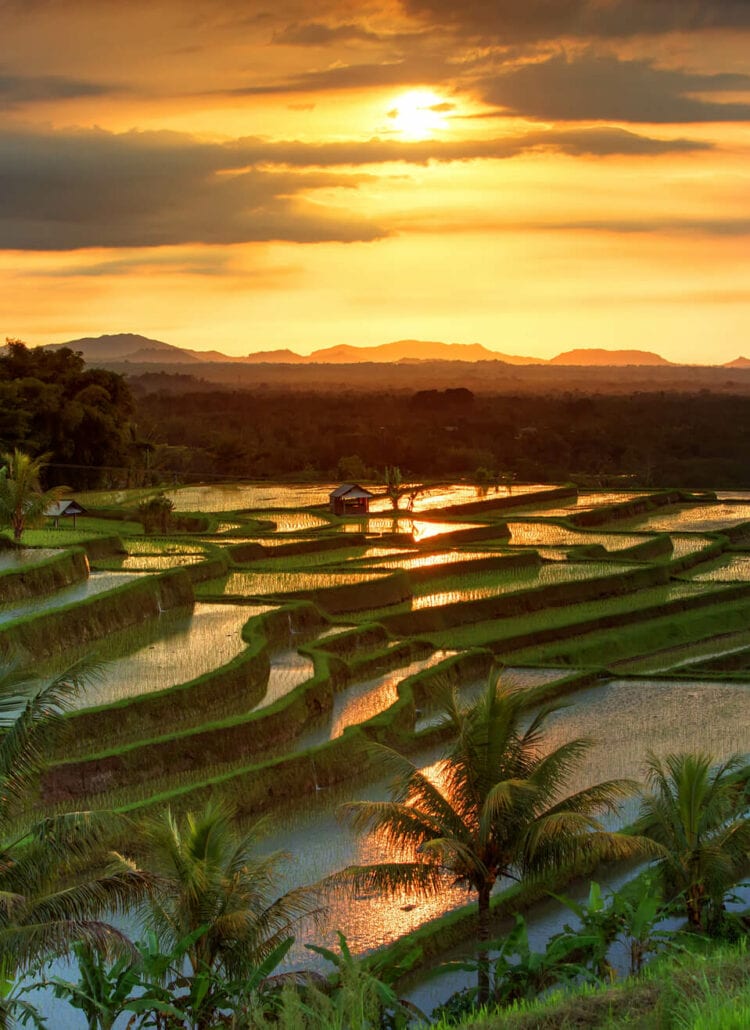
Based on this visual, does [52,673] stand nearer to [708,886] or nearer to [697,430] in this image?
[708,886]

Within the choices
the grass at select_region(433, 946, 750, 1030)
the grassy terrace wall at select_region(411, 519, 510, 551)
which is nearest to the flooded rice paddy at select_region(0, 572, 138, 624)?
the grassy terrace wall at select_region(411, 519, 510, 551)

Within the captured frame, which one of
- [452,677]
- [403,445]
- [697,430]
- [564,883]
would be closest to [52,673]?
[452,677]

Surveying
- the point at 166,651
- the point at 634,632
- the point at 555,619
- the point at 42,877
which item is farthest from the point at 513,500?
the point at 42,877

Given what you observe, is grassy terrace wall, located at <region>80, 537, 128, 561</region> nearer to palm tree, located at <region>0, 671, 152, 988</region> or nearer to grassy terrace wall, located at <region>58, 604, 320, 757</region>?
grassy terrace wall, located at <region>58, 604, 320, 757</region>

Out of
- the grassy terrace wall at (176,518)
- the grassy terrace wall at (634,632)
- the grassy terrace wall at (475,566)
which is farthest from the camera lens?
the grassy terrace wall at (176,518)

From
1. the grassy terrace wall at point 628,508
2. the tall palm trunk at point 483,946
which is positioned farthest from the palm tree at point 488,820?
the grassy terrace wall at point 628,508

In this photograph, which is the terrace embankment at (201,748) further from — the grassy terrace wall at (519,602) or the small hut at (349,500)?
the small hut at (349,500)

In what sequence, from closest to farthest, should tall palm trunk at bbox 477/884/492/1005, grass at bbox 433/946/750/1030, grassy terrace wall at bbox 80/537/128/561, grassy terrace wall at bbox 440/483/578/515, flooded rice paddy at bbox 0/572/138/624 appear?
grass at bbox 433/946/750/1030
tall palm trunk at bbox 477/884/492/1005
flooded rice paddy at bbox 0/572/138/624
grassy terrace wall at bbox 80/537/128/561
grassy terrace wall at bbox 440/483/578/515
